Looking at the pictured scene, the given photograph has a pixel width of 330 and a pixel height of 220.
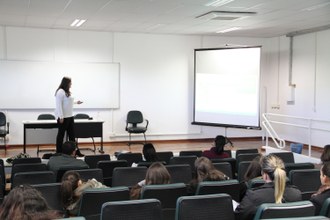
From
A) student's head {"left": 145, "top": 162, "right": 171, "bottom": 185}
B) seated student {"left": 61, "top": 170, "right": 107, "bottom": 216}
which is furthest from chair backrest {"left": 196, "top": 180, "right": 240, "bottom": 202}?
seated student {"left": 61, "top": 170, "right": 107, "bottom": 216}

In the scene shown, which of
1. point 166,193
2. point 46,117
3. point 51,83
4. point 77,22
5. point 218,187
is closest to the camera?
point 166,193

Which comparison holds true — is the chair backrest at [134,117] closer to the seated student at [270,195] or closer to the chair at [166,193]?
the chair at [166,193]

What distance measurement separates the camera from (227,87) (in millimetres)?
10172

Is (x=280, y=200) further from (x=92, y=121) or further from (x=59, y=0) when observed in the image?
(x=92, y=121)

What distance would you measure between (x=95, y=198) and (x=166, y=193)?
0.59 meters

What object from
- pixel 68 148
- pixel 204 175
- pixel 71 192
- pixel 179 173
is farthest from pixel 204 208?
pixel 68 148

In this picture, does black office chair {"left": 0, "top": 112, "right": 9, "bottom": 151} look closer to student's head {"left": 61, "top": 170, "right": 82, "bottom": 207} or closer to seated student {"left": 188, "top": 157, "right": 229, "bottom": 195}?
student's head {"left": 61, "top": 170, "right": 82, "bottom": 207}

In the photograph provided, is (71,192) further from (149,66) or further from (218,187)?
(149,66)

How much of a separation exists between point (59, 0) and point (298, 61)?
686 cm

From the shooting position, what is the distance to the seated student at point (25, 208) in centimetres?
163

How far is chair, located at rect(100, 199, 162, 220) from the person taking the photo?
261cm

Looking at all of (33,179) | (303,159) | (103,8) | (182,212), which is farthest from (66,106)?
(182,212)

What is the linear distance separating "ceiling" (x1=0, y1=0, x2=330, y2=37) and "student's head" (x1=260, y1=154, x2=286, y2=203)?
3990 millimetres

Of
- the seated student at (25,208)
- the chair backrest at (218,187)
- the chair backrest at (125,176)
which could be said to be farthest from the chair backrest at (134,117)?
the seated student at (25,208)
